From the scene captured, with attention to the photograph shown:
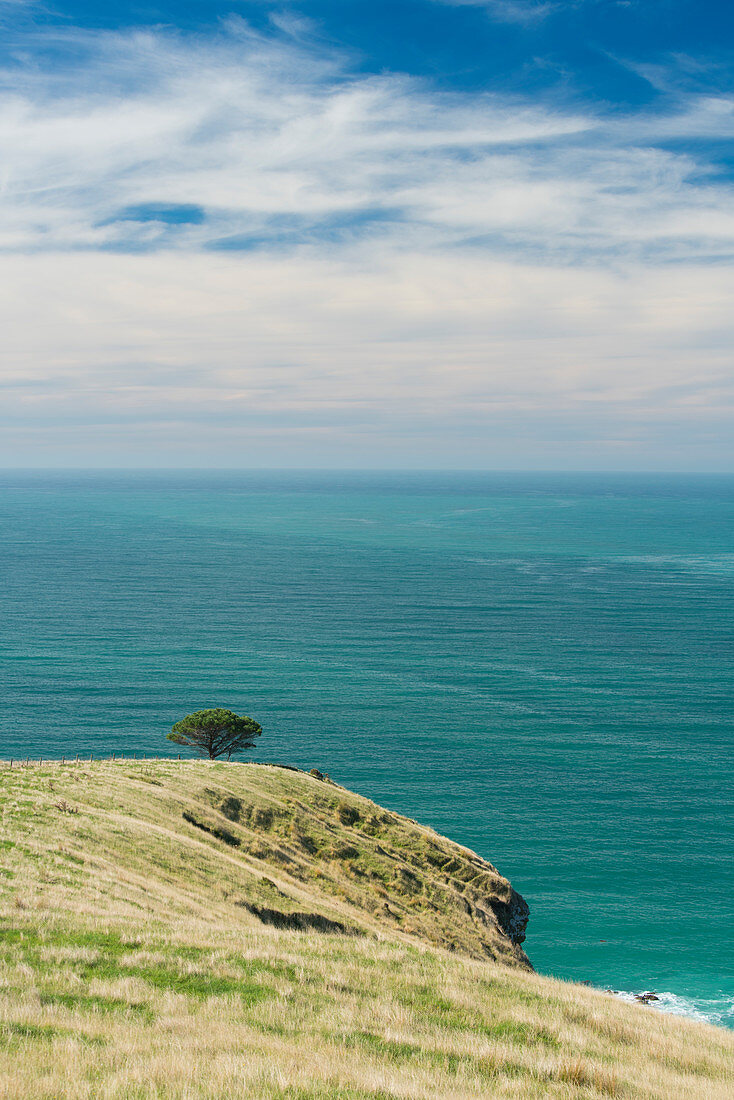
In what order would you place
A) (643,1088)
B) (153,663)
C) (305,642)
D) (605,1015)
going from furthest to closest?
(305,642), (153,663), (605,1015), (643,1088)

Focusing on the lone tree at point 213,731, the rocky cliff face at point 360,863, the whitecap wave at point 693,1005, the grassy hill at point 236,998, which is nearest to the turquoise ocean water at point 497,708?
the whitecap wave at point 693,1005

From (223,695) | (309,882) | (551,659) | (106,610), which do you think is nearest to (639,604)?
(551,659)

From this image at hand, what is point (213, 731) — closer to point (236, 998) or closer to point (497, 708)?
point (236, 998)

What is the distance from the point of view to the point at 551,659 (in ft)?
392

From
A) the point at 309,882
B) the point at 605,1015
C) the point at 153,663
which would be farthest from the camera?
the point at 153,663

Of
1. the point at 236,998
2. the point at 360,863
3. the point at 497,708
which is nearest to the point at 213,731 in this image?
the point at 360,863

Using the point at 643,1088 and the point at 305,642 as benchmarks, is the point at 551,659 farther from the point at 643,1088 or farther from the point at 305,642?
the point at 643,1088

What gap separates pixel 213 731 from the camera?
57.5m

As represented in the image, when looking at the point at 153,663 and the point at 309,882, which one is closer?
the point at 309,882

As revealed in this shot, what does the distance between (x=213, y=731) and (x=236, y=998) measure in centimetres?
4369

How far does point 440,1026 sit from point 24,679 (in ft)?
337

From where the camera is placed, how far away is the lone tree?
56.9m

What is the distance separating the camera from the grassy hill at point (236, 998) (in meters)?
11.4

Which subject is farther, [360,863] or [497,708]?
[497,708]
